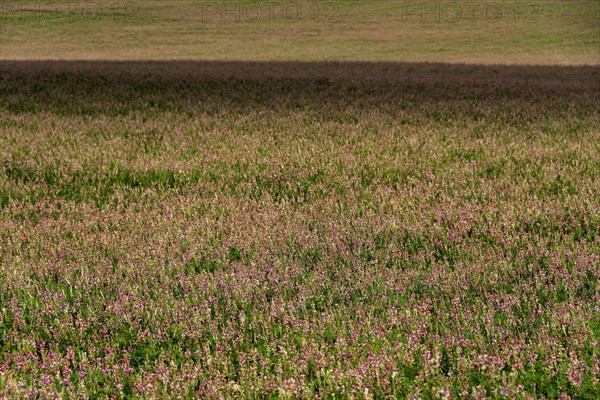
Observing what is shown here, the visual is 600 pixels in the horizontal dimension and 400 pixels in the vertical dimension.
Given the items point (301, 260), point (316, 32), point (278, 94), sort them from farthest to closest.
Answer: point (316, 32)
point (278, 94)
point (301, 260)

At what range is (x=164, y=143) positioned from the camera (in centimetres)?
728

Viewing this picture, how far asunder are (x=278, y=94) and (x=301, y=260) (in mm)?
8385

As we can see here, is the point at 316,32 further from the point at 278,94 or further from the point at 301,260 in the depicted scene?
the point at 301,260

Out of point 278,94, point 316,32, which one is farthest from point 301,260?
point 316,32

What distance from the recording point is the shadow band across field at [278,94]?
9883mm

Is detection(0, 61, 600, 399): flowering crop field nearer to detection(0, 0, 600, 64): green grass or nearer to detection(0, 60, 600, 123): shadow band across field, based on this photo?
detection(0, 60, 600, 123): shadow band across field

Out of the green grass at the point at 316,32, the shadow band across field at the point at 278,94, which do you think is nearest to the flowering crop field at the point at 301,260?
the shadow band across field at the point at 278,94

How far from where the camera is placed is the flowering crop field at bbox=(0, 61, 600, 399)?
2459 mm

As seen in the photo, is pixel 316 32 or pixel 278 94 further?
pixel 316 32

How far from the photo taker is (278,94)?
11.7 meters

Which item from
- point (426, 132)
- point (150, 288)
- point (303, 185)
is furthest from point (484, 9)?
point (150, 288)

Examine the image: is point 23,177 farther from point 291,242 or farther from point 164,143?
point 291,242

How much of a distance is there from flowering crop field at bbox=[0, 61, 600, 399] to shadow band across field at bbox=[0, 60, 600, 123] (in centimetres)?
165

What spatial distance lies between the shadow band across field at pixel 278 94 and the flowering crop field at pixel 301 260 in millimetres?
1651
